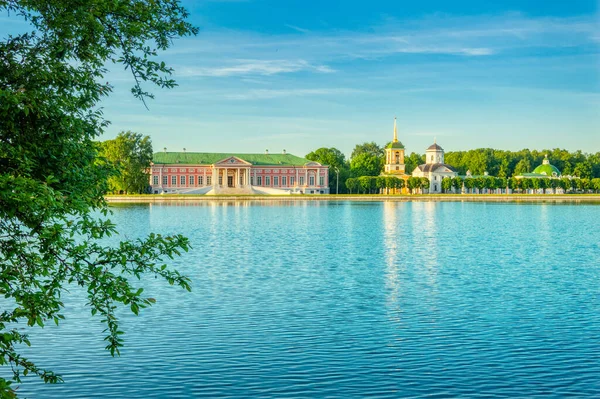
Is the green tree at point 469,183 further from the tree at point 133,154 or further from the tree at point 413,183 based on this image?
the tree at point 133,154

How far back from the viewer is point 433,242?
31.8m

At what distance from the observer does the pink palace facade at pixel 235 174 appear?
4572 inches

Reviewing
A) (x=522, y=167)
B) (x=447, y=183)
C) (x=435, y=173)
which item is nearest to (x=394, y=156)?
(x=435, y=173)

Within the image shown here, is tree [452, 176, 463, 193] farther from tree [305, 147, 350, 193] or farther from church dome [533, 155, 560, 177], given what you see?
church dome [533, 155, 560, 177]

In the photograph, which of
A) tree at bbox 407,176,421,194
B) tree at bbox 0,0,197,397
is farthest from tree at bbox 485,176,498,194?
tree at bbox 0,0,197,397

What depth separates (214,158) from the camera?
4788 inches

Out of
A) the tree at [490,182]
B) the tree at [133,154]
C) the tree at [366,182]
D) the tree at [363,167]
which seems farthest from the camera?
the tree at [363,167]

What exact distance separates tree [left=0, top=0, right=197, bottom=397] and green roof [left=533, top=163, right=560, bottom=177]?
13702 centimetres

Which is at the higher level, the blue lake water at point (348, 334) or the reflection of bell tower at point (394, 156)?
the reflection of bell tower at point (394, 156)

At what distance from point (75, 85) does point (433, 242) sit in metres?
25.8

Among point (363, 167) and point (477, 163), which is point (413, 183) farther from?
point (477, 163)

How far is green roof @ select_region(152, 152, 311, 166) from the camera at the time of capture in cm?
11950

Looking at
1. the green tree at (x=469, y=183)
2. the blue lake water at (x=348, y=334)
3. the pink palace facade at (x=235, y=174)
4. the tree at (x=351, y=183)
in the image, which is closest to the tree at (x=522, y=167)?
the green tree at (x=469, y=183)

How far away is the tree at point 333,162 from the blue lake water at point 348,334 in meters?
96.7
